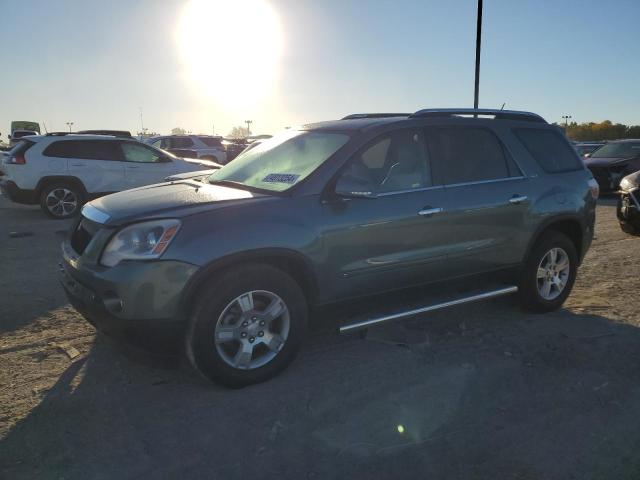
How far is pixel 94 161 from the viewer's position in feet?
35.9

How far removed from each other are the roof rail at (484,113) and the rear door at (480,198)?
142 mm

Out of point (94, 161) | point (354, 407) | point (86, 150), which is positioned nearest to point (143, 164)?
point (94, 161)

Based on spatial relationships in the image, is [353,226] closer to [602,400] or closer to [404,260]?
[404,260]

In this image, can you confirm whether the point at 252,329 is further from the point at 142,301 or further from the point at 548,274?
the point at 548,274

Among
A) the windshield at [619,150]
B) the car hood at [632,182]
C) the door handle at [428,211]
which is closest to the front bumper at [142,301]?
the door handle at [428,211]

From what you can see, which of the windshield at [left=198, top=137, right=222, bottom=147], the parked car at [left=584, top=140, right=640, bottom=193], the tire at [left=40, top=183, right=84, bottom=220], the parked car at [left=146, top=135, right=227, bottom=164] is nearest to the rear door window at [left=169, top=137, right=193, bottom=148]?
the parked car at [left=146, top=135, right=227, bottom=164]

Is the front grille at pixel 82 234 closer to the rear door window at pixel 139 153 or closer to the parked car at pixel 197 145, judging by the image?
the rear door window at pixel 139 153

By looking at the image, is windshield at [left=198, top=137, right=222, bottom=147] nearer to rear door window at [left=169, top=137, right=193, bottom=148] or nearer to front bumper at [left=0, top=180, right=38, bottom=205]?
rear door window at [left=169, top=137, right=193, bottom=148]

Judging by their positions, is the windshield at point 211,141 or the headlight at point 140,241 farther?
the windshield at point 211,141

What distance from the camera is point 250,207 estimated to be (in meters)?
3.34

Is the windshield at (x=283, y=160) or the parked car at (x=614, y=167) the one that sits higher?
the windshield at (x=283, y=160)

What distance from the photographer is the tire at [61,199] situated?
414 inches

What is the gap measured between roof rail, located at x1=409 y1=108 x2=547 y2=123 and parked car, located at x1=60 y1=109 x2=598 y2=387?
17 mm

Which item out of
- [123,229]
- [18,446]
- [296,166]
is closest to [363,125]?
[296,166]
